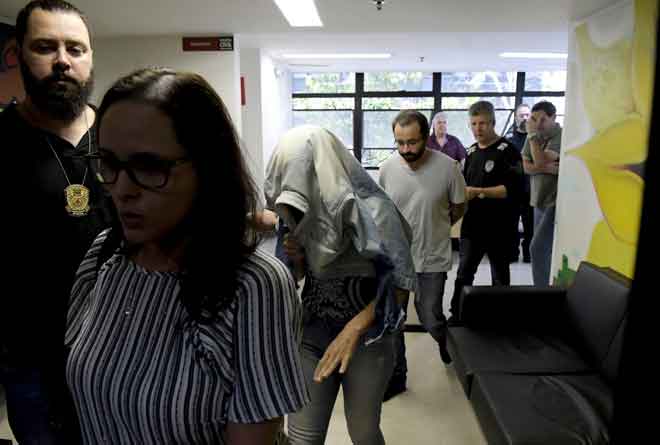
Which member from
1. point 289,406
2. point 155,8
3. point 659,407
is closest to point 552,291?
point 289,406

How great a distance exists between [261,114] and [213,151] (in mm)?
5548

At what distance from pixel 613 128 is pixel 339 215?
8.36ft

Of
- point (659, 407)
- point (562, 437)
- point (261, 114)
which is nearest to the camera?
point (659, 407)

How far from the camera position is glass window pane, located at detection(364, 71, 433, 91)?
972 centimetres

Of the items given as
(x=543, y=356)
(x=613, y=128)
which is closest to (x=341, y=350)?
(x=543, y=356)

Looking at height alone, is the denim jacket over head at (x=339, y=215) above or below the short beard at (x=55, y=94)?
below

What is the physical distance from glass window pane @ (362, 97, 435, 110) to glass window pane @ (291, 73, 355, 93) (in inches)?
16.9

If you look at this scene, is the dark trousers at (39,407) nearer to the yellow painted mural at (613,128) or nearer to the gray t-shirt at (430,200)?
the gray t-shirt at (430,200)

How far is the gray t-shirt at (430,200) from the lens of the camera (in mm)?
2885

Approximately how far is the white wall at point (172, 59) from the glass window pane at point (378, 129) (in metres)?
5.36

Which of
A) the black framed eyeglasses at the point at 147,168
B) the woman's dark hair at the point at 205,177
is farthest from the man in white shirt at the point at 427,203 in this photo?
the black framed eyeglasses at the point at 147,168

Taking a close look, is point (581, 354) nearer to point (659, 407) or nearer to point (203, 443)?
point (203, 443)

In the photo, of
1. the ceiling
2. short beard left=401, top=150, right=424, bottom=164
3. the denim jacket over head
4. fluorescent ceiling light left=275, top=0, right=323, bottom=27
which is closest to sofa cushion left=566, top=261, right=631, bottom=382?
short beard left=401, top=150, right=424, bottom=164

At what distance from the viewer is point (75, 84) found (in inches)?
57.4
